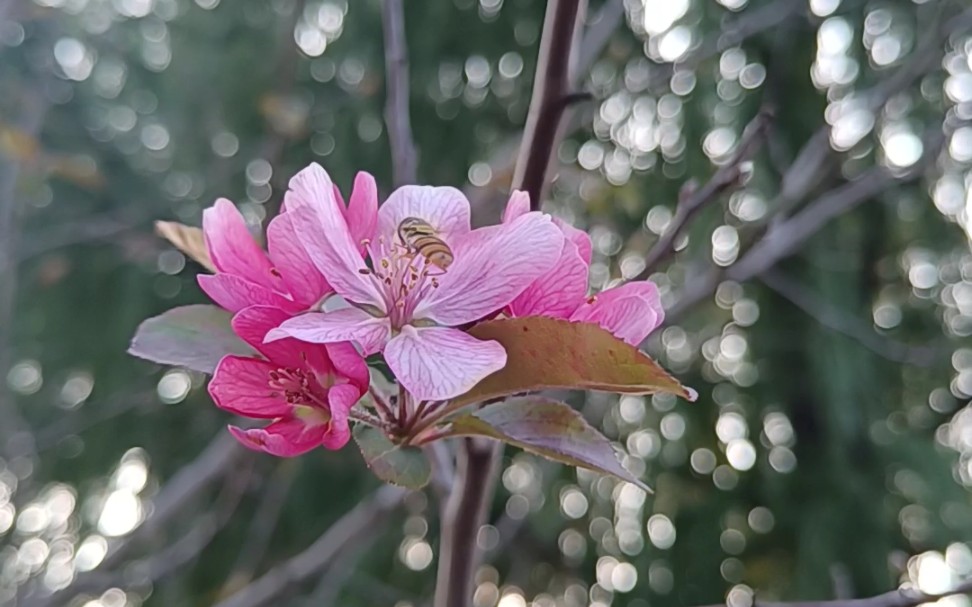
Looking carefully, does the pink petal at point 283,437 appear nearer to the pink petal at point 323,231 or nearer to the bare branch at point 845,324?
the pink petal at point 323,231

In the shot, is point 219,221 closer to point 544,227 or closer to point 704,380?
point 544,227

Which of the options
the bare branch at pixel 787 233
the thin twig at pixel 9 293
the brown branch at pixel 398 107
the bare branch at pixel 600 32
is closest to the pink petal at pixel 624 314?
the brown branch at pixel 398 107

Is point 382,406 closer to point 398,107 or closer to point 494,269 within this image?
point 494,269

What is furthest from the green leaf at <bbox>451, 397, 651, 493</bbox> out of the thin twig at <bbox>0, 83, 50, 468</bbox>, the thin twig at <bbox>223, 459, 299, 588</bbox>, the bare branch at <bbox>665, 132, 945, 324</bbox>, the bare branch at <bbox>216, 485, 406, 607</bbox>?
the thin twig at <bbox>0, 83, 50, 468</bbox>

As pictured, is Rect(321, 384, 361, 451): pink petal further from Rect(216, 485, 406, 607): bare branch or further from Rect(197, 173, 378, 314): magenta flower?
Rect(216, 485, 406, 607): bare branch

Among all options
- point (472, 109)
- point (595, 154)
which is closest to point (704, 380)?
point (595, 154)

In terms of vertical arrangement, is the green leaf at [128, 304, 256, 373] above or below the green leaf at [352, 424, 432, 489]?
above

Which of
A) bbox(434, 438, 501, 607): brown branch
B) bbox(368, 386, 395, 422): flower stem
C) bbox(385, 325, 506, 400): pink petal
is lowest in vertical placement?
bbox(434, 438, 501, 607): brown branch

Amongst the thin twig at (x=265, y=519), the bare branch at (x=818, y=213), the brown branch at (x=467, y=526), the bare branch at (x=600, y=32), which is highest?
the bare branch at (x=600, y=32)
